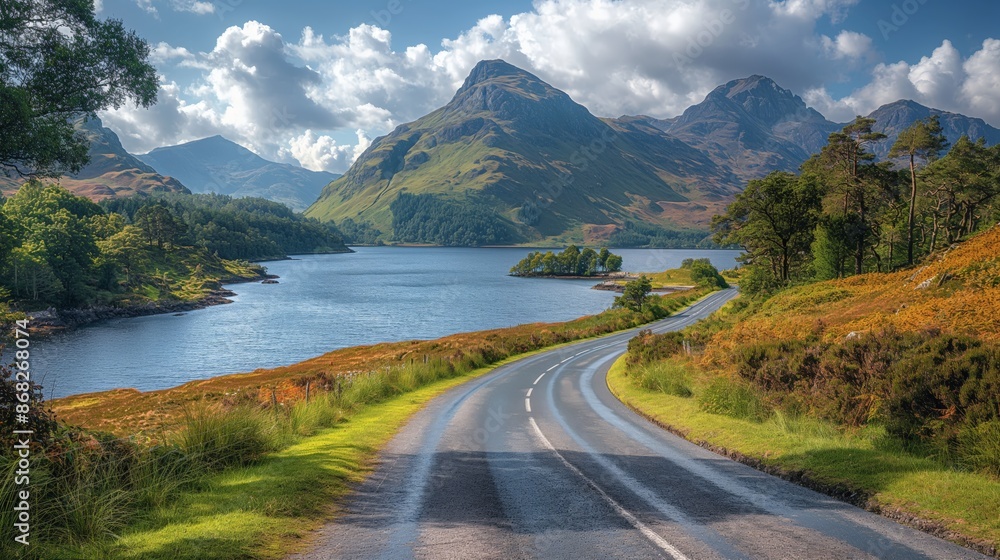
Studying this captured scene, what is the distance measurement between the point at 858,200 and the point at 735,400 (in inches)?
2033

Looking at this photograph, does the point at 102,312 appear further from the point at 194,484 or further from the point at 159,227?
the point at 194,484

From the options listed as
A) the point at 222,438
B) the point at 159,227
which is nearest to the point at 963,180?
the point at 222,438

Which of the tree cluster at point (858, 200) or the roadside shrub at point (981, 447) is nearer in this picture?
the roadside shrub at point (981, 447)

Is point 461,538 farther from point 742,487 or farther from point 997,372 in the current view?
point 997,372

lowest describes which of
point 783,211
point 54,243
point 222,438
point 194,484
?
point 194,484

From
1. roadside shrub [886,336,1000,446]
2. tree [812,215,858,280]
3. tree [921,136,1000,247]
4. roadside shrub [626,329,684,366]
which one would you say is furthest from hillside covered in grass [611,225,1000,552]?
tree [921,136,1000,247]

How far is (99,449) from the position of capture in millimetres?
8547

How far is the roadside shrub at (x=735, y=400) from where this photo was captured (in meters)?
17.0

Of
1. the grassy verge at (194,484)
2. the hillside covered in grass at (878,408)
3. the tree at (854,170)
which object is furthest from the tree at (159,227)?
the hillside covered in grass at (878,408)

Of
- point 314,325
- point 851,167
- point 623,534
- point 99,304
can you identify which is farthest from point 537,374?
point 99,304

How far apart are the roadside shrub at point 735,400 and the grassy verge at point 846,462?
3 centimetres

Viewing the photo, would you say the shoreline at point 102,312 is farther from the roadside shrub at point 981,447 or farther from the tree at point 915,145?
the tree at point 915,145

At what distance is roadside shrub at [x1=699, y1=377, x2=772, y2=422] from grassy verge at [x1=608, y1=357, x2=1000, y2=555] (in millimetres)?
32

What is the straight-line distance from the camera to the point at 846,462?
1098 cm
